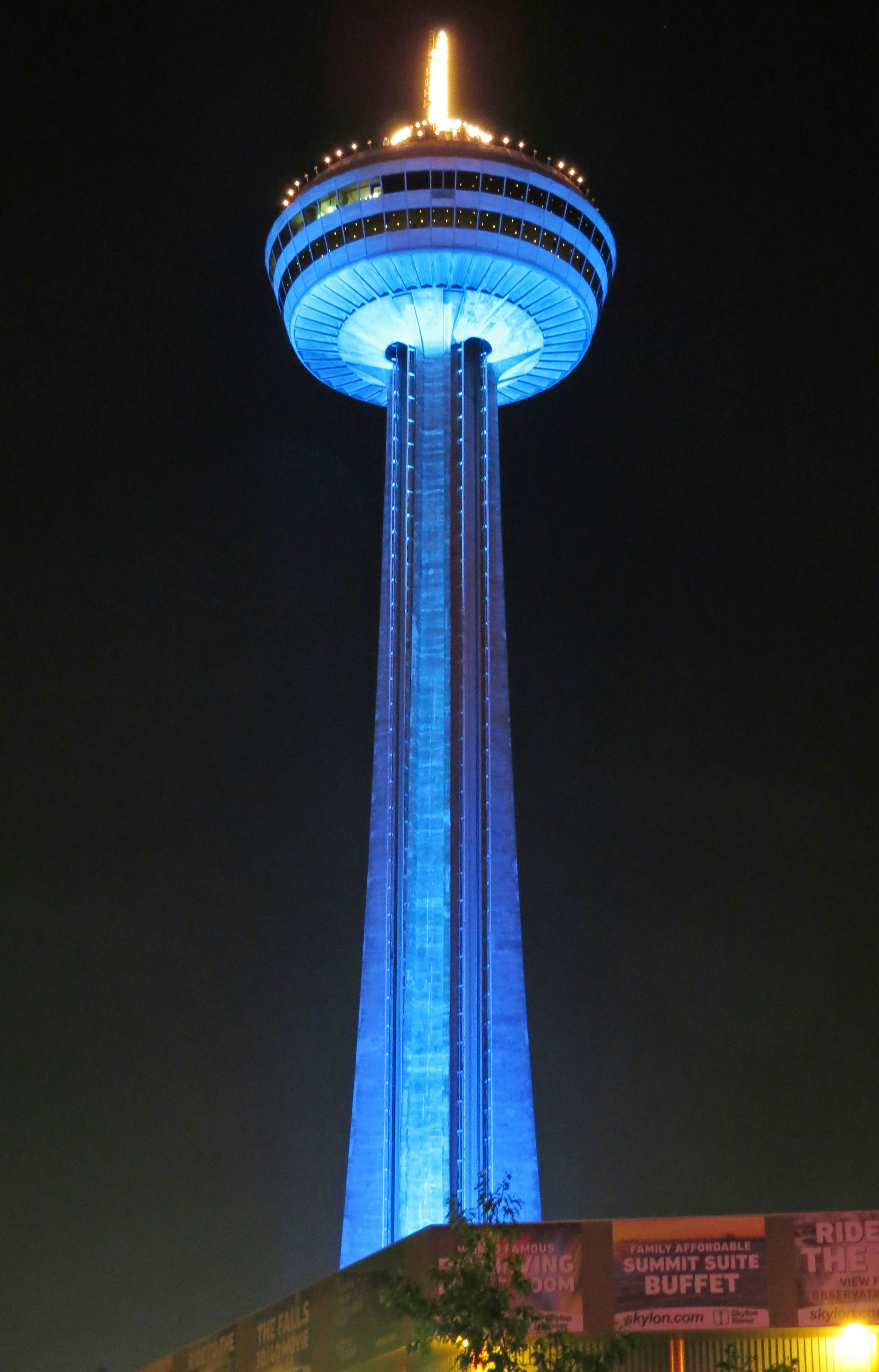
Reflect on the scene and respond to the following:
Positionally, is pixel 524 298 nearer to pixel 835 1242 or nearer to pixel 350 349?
pixel 350 349

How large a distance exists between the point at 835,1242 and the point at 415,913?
97.2 ft

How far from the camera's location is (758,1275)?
41.3 meters

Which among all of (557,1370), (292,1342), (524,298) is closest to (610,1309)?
(292,1342)

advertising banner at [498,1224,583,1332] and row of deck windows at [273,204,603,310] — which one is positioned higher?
row of deck windows at [273,204,603,310]

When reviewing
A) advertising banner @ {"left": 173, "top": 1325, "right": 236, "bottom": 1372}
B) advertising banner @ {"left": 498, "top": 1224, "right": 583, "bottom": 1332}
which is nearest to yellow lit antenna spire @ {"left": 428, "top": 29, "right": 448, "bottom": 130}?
advertising banner @ {"left": 173, "top": 1325, "right": 236, "bottom": 1372}

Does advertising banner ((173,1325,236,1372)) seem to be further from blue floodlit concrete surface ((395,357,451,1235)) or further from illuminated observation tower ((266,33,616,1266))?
illuminated observation tower ((266,33,616,1266))

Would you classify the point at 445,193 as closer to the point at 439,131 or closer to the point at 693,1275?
the point at 439,131

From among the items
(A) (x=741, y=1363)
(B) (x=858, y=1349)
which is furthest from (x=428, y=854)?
(B) (x=858, y=1349)

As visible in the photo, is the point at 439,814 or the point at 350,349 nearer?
the point at 439,814

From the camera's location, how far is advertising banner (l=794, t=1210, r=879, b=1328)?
40.2m

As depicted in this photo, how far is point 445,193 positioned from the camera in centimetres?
7362

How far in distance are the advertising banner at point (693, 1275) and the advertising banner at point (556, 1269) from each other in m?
0.88

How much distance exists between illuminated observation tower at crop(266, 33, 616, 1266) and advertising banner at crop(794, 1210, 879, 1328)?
979 inches

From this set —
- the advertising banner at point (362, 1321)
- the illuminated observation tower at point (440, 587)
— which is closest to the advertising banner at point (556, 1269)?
the advertising banner at point (362, 1321)
